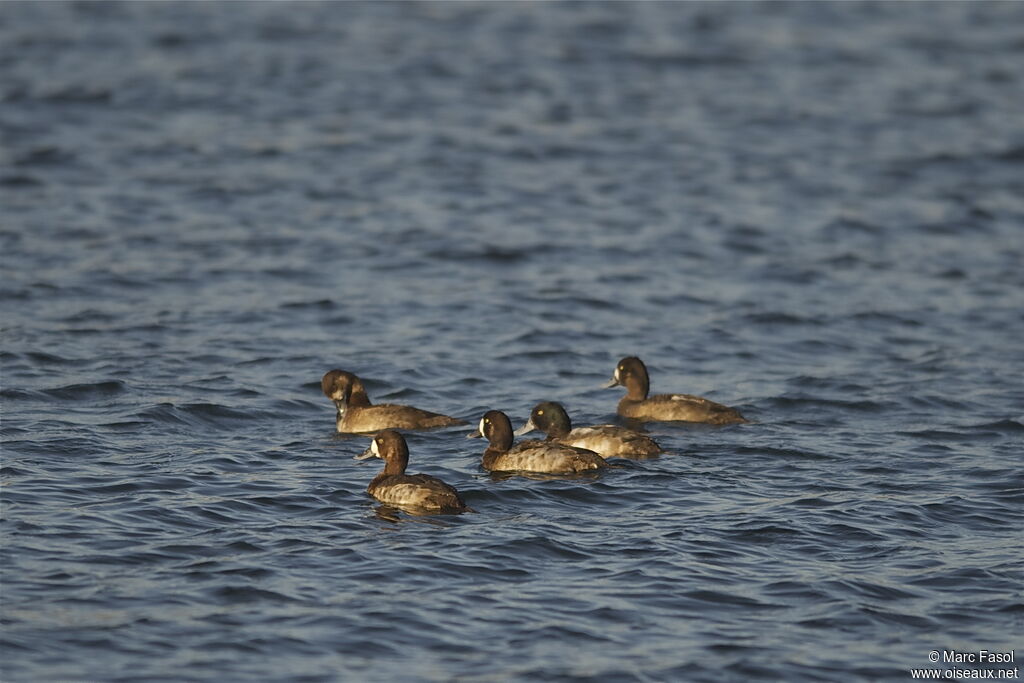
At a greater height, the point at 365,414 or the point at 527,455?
the point at 365,414

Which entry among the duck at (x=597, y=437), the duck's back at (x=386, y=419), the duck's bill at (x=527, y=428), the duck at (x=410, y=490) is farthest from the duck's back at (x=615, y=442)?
the duck at (x=410, y=490)

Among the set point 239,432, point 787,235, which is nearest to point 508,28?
point 787,235

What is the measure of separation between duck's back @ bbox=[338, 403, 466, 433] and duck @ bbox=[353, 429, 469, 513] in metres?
2.32

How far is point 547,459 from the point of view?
55.0ft

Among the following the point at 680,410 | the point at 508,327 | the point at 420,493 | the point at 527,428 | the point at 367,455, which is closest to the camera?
the point at 420,493

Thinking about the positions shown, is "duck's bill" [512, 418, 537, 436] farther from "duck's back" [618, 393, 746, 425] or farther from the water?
"duck's back" [618, 393, 746, 425]

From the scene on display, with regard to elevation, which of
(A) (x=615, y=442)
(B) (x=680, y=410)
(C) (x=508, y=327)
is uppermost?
(C) (x=508, y=327)

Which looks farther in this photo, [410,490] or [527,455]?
[527,455]

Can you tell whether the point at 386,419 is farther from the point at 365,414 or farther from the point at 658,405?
the point at 658,405

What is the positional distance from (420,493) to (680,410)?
17.0 feet

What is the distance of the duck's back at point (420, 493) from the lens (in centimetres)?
1496

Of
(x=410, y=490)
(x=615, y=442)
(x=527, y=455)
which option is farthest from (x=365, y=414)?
(x=410, y=490)

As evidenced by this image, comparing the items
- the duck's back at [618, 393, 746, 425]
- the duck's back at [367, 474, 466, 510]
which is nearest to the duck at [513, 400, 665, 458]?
the duck's back at [618, 393, 746, 425]

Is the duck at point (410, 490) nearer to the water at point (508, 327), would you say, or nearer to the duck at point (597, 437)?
the water at point (508, 327)
